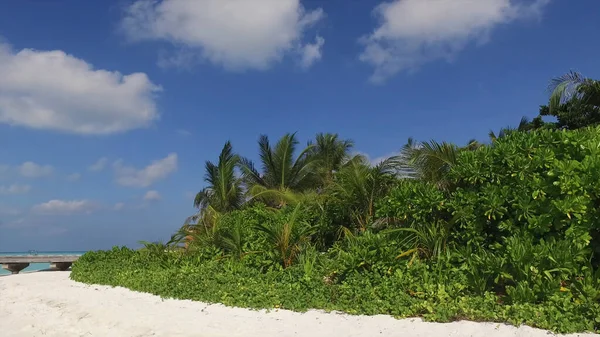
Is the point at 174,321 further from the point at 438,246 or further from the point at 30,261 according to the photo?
the point at 30,261

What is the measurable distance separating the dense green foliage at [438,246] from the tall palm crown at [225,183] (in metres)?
10.9

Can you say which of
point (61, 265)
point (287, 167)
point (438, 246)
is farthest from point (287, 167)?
point (438, 246)

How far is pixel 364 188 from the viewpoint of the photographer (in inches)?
413

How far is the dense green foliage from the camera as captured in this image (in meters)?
6.38

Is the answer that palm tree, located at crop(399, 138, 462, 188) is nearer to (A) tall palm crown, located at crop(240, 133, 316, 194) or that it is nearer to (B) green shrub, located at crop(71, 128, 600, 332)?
(B) green shrub, located at crop(71, 128, 600, 332)

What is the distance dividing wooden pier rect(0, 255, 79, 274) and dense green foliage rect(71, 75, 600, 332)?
870cm

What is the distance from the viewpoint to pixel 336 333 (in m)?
5.98

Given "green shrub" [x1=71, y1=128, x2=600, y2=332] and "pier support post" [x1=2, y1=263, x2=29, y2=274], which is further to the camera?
"pier support post" [x1=2, y1=263, x2=29, y2=274]

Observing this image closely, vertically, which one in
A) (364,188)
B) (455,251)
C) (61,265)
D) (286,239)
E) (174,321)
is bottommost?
(174,321)

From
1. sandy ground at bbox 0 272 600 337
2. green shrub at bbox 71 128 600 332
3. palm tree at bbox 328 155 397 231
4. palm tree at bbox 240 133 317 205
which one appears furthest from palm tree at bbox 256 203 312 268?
palm tree at bbox 240 133 317 205

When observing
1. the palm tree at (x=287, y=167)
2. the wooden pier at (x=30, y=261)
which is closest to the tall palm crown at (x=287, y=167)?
the palm tree at (x=287, y=167)

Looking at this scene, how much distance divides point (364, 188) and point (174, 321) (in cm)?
503

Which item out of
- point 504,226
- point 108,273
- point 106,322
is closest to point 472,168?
point 504,226

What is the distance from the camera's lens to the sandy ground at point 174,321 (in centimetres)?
584
